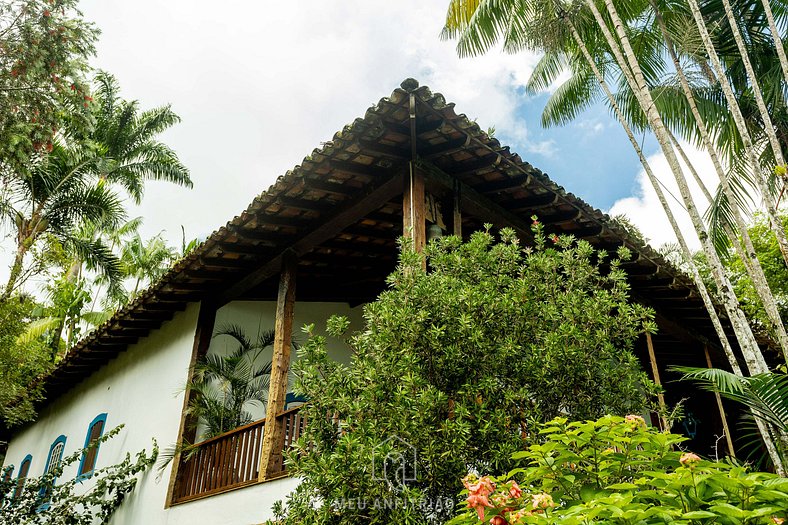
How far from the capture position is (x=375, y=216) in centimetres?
789

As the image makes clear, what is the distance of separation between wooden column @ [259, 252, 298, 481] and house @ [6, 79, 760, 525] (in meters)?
0.02

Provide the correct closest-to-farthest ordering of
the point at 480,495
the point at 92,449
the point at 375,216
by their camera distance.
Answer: the point at 480,495, the point at 375,216, the point at 92,449

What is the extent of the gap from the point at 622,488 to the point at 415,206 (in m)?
3.77

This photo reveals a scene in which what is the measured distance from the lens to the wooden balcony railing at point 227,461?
687cm

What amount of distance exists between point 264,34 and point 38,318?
1216 centimetres

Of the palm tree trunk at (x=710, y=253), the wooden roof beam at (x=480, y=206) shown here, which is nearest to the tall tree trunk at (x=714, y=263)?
the palm tree trunk at (x=710, y=253)

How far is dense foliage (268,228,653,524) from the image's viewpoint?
3.68 m

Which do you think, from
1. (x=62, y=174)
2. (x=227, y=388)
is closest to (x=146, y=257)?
(x=62, y=174)

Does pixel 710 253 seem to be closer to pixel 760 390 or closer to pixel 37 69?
pixel 760 390

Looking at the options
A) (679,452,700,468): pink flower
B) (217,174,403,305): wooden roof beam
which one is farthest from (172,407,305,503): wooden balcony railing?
(679,452,700,468): pink flower

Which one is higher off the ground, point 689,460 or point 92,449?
point 92,449

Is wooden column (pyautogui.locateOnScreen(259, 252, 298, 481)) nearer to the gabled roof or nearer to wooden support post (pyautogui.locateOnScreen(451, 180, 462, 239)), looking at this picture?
the gabled roof

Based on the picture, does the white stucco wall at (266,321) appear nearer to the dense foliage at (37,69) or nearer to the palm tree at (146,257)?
the dense foliage at (37,69)

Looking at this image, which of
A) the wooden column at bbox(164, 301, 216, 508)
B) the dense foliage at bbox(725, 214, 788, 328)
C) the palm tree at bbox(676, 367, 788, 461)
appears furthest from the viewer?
the dense foliage at bbox(725, 214, 788, 328)
